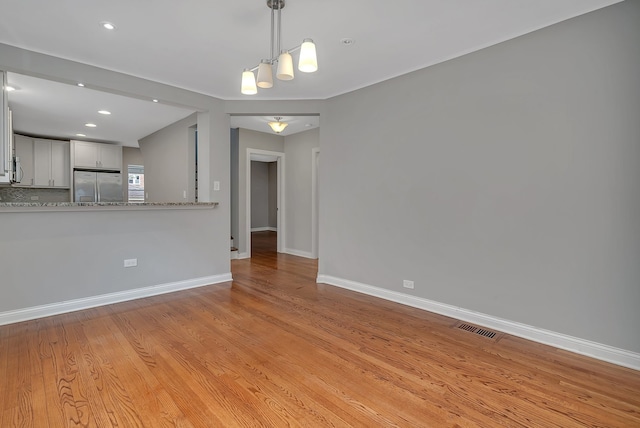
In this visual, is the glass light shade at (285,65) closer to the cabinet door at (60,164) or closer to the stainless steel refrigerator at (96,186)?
the stainless steel refrigerator at (96,186)

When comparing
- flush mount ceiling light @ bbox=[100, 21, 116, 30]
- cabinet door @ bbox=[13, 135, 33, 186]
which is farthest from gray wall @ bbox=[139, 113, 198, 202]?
flush mount ceiling light @ bbox=[100, 21, 116, 30]

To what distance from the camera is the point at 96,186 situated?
6.98 metres

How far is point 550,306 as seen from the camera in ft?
8.07

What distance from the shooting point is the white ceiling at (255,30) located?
221 cm

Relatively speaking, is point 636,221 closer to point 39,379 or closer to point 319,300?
point 319,300

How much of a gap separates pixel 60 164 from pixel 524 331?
28.9ft

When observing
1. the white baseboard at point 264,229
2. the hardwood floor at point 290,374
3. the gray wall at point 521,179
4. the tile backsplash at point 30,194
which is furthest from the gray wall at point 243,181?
the white baseboard at point 264,229

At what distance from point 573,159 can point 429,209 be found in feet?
4.02

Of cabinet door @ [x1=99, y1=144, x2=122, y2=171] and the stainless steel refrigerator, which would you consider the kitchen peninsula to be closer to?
the stainless steel refrigerator

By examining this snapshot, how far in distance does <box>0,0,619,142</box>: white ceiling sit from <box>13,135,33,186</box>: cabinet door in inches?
190

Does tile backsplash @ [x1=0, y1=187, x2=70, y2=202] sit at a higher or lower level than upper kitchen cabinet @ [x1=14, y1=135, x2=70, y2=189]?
lower

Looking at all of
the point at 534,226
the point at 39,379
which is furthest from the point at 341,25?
the point at 39,379

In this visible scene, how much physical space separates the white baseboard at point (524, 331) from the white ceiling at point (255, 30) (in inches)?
97.7

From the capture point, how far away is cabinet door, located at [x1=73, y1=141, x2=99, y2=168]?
6773 mm
